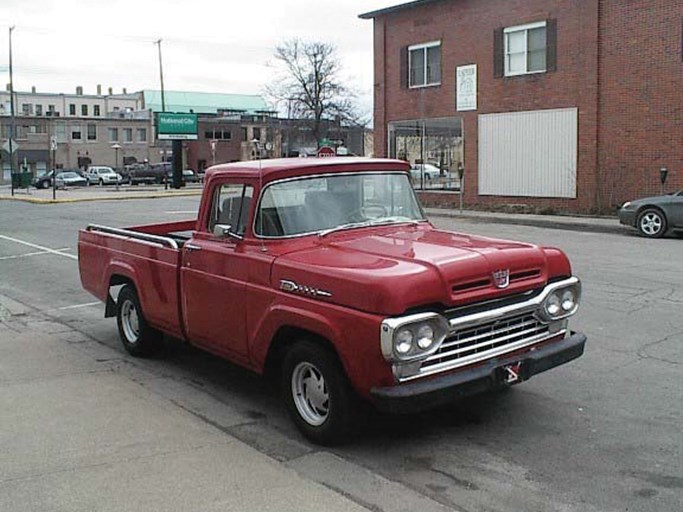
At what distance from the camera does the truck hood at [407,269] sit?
472cm

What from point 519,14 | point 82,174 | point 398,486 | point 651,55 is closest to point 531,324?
point 398,486

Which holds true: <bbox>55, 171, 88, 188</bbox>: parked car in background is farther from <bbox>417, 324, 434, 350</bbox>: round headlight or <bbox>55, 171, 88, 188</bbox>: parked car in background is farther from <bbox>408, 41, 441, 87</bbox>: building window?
<bbox>417, 324, 434, 350</bbox>: round headlight

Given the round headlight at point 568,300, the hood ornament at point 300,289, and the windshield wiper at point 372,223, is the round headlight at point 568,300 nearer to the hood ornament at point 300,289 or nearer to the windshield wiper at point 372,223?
the windshield wiper at point 372,223

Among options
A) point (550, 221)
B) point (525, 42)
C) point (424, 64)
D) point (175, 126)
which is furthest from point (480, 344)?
point (175, 126)

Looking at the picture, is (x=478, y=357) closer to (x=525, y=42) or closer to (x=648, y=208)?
(x=648, y=208)

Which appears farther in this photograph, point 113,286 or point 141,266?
point 113,286

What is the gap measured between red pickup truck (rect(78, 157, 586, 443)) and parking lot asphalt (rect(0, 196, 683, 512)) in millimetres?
417

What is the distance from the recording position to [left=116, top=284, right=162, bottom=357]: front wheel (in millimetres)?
7624

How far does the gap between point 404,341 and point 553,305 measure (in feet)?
4.65

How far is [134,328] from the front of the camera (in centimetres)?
786

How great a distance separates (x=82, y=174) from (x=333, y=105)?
72.1 feet

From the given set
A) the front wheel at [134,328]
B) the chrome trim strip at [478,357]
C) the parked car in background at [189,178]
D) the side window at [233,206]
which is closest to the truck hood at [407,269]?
the chrome trim strip at [478,357]

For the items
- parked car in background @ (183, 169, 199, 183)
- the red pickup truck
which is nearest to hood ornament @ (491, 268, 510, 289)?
the red pickup truck

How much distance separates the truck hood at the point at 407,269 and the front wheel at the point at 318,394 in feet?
Answer: 1.30
